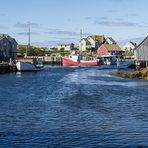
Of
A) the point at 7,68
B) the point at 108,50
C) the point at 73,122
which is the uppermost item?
the point at 108,50

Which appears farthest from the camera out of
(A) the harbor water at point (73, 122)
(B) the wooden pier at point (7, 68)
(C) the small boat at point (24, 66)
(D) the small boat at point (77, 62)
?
(D) the small boat at point (77, 62)

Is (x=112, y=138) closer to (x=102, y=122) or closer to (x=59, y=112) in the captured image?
(x=102, y=122)

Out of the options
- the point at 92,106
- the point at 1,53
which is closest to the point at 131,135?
the point at 92,106

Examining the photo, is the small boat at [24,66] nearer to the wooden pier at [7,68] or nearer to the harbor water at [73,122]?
the wooden pier at [7,68]

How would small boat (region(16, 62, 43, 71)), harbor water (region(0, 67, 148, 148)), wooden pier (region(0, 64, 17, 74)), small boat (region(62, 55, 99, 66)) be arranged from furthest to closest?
1. small boat (region(62, 55, 99, 66))
2. small boat (region(16, 62, 43, 71))
3. wooden pier (region(0, 64, 17, 74))
4. harbor water (region(0, 67, 148, 148))

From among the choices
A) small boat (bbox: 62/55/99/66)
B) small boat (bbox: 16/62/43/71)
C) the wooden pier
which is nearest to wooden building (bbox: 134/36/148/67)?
small boat (bbox: 16/62/43/71)

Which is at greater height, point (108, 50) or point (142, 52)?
point (108, 50)

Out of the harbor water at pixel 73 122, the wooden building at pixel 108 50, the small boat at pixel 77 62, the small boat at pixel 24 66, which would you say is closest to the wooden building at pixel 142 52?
the small boat at pixel 24 66

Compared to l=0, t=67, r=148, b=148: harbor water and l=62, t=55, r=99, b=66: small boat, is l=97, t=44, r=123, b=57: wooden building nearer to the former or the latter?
l=62, t=55, r=99, b=66: small boat

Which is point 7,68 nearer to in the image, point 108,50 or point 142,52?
point 142,52

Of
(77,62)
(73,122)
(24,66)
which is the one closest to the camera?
(73,122)

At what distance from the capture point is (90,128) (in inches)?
898

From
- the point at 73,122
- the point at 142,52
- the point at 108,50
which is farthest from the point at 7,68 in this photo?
the point at 108,50

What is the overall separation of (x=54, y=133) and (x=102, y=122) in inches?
159
